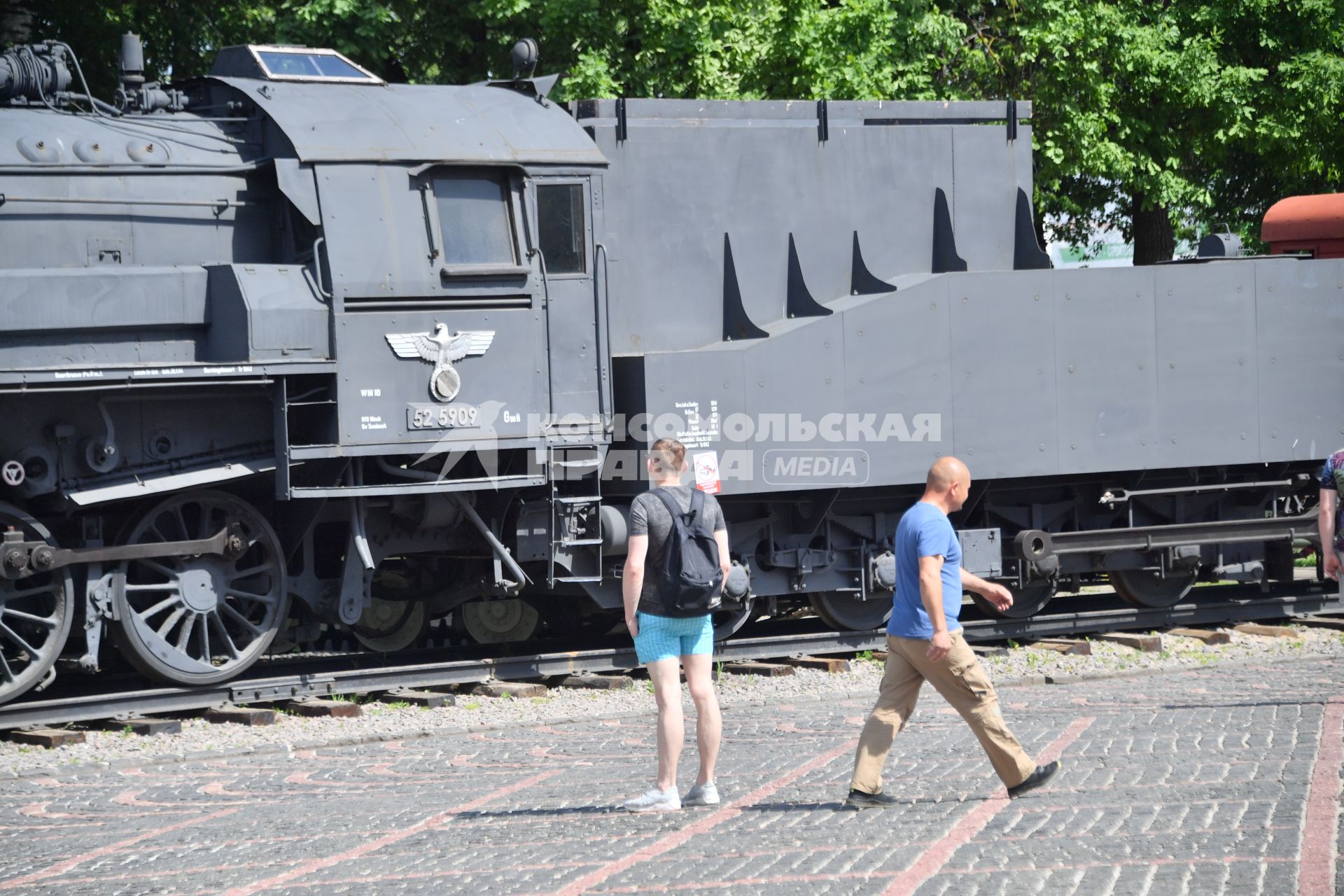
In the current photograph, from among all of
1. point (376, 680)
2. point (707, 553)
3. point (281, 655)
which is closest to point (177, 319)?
point (376, 680)

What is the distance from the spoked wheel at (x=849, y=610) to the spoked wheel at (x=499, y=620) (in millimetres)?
2159

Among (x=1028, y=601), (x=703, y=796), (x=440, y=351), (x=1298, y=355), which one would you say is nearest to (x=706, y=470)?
(x=440, y=351)

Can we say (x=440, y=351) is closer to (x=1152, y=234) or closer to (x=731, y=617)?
(x=731, y=617)

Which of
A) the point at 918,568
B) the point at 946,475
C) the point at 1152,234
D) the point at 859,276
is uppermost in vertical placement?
the point at 1152,234

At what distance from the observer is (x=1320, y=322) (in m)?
13.4

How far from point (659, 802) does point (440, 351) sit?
4.11 metres

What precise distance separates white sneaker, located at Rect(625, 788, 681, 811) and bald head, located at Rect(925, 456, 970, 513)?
1.73 m

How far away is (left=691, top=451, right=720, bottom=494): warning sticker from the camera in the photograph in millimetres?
11195

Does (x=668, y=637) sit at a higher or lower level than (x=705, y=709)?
higher

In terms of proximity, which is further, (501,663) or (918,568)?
(501,663)

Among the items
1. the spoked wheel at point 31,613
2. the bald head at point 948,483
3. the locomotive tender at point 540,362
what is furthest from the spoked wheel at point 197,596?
the bald head at point 948,483

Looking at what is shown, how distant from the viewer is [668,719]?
718 cm

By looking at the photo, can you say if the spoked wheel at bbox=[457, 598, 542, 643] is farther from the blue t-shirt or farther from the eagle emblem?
the blue t-shirt

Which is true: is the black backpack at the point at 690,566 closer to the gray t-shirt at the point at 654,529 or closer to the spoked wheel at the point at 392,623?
the gray t-shirt at the point at 654,529
